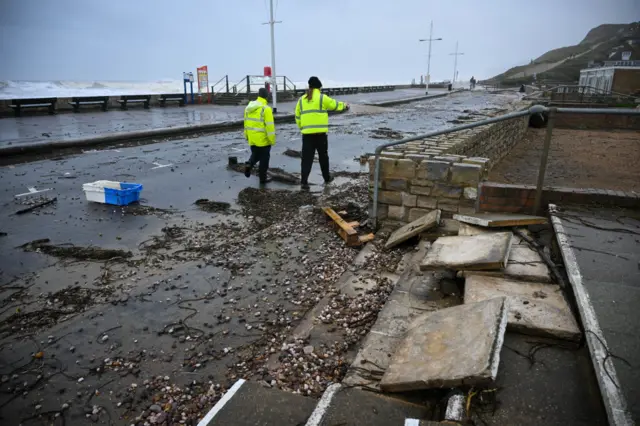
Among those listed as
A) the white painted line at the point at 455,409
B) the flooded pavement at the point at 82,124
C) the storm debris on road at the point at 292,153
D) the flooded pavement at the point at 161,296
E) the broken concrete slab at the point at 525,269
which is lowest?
the flooded pavement at the point at 161,296

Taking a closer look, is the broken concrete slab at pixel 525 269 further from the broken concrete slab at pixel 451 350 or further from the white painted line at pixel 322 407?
the white painted line at pixel 322 407

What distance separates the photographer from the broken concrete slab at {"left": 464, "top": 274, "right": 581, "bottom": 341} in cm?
277

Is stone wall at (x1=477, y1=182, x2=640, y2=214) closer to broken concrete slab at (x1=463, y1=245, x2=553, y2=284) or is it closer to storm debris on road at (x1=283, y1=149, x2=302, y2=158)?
broken concrete slab at (x1=463, y1=245, x2=553, y2=284)

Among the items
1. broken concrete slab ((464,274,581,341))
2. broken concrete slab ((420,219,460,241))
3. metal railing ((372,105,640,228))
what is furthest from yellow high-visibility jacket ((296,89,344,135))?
broken concrete slab ((464,274,581,341))

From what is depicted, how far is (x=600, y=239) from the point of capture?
3951 millimetres

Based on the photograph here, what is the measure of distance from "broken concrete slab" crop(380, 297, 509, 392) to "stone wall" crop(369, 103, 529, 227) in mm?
2606

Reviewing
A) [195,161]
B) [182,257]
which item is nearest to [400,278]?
[182,257]

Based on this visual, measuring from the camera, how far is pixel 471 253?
3.87m

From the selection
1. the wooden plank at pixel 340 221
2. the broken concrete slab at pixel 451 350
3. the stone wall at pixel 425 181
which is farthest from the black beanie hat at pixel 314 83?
the broken concrete slab at pixel 451 350

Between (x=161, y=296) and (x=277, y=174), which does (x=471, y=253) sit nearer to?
(x=161, y=296)

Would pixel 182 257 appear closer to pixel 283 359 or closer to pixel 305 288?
pixel 305 288

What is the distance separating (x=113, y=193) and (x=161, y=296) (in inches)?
143

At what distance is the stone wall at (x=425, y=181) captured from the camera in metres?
5.29

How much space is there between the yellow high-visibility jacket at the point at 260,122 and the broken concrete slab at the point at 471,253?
540cm
